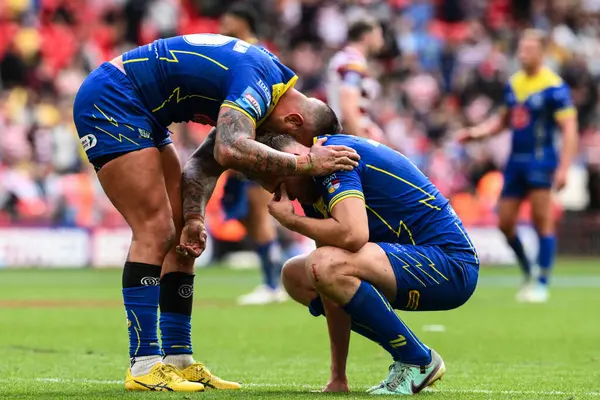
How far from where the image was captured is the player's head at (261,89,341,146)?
6090mm

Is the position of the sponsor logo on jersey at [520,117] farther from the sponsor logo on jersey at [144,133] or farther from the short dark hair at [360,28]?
the sponsor logo on jersey at [144,133]

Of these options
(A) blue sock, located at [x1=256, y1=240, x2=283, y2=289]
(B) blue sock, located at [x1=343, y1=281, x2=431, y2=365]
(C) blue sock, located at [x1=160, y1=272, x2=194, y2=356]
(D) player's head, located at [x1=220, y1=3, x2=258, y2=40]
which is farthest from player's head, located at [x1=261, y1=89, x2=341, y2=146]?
(A) blue sock, located at [x1=256, y1=240, x2=283, y2=289]

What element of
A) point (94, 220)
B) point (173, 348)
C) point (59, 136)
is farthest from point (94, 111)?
point (59, 136)

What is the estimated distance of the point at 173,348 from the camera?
661 cm

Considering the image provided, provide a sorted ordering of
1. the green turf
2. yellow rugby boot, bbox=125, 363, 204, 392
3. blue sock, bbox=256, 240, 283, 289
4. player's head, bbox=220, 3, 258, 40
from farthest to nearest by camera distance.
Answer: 1. blue sock, bbox=256, 240, 283, 289
2. player's head, bbox=220, 3, 258, 40
3. the green turf
4. yellow rugby boot, bbox=125, 363, 204, 392

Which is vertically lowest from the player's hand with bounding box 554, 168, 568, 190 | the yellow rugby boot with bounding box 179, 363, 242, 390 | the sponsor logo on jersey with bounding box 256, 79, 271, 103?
the yellow rugby boot with bounding box 179, 363, 242, 390

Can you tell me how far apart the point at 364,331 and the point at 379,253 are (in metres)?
0.44

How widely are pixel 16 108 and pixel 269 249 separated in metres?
10.5

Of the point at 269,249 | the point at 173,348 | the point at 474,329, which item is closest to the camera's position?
the point at 173,348

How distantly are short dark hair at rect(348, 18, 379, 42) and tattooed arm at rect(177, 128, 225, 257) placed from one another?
16.1ft

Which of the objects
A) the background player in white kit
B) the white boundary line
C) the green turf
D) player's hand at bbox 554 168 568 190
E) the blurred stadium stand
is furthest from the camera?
the blurred stadium stand

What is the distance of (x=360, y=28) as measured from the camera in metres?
11.2

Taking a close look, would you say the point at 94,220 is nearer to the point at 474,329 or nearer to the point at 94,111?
the point at 474,329

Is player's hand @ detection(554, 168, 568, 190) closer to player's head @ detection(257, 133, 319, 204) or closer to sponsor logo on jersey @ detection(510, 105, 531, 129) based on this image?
sponsor logo on jersey @ detection(510, 105, 531, 129)
